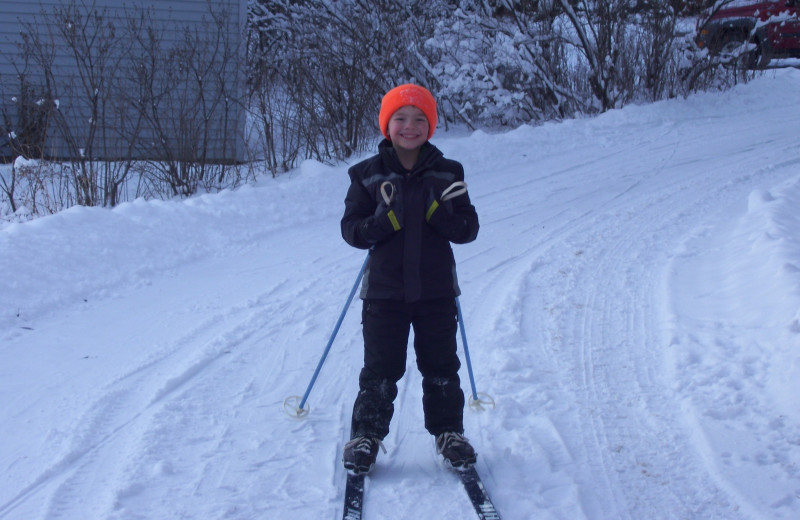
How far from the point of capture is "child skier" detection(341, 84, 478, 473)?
10.2ft

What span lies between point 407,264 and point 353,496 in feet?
3.13

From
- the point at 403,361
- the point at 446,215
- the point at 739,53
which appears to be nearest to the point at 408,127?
the point at 446,215

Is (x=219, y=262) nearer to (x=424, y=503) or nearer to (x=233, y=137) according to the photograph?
(x=424, y=503)

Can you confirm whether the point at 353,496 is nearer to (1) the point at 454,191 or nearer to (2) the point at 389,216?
(2) the point at 389,216

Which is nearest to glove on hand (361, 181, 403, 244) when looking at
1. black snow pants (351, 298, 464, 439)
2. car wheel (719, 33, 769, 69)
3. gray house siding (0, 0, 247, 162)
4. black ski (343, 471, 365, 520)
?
black snow pants (351, 298, 464, 439)

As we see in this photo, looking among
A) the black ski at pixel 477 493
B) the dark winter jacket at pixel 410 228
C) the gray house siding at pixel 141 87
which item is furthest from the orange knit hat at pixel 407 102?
the gray house siding at pixel 141 87

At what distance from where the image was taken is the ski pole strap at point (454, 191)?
3.10 m

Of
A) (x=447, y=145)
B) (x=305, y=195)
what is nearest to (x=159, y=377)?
(x=305, y=195)

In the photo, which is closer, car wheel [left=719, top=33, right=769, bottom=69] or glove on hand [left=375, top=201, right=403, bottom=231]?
glove on hand [left=375, top=201, right=403, bottom=231]

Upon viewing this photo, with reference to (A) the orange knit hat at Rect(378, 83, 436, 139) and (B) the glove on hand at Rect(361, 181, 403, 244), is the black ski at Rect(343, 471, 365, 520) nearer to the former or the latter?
(B) the glove on hand at Rect(361, 181, 403, 244)

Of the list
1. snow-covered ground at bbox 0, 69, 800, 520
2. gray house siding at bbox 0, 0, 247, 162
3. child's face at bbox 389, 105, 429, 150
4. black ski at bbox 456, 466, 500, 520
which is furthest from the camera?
gray house siding at bbox 0, 0, 247, 162

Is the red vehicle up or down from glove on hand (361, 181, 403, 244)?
up

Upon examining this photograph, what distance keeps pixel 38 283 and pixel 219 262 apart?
1491 mm

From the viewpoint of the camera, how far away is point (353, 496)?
2.98 meters
